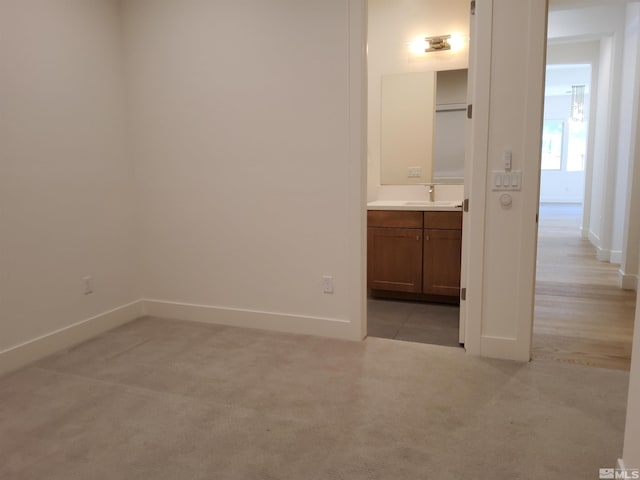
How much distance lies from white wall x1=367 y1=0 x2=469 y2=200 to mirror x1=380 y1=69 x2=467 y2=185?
0.21ft

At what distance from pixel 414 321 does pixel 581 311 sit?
142 centimetres

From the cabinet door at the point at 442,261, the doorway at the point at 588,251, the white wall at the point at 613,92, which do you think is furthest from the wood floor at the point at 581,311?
the cabinet door at the point at 442,261

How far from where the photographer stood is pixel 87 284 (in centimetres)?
337

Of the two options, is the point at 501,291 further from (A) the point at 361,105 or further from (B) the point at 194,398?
(B) the point at 194,398

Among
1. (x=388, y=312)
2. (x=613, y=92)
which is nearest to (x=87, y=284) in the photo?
(x=388, y=312)

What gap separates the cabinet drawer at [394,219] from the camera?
4070mm

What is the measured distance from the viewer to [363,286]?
10.5 feet

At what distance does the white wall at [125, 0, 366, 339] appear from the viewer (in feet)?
10.3

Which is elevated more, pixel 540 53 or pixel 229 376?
pixel 540 53

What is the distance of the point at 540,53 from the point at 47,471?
307 centimetres

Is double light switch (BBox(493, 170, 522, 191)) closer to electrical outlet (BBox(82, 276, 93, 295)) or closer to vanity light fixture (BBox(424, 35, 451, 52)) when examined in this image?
vanity light fixture (BBox(424, 35, 451, 52))

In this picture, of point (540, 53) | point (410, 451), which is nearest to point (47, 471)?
point (410, 451)

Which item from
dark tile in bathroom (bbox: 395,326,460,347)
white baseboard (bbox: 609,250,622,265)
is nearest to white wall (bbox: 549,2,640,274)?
white baseboard (bbox: 609,250,622,265)

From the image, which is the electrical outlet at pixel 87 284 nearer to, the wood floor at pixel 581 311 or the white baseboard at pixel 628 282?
the wood floor at pixel 581 311
